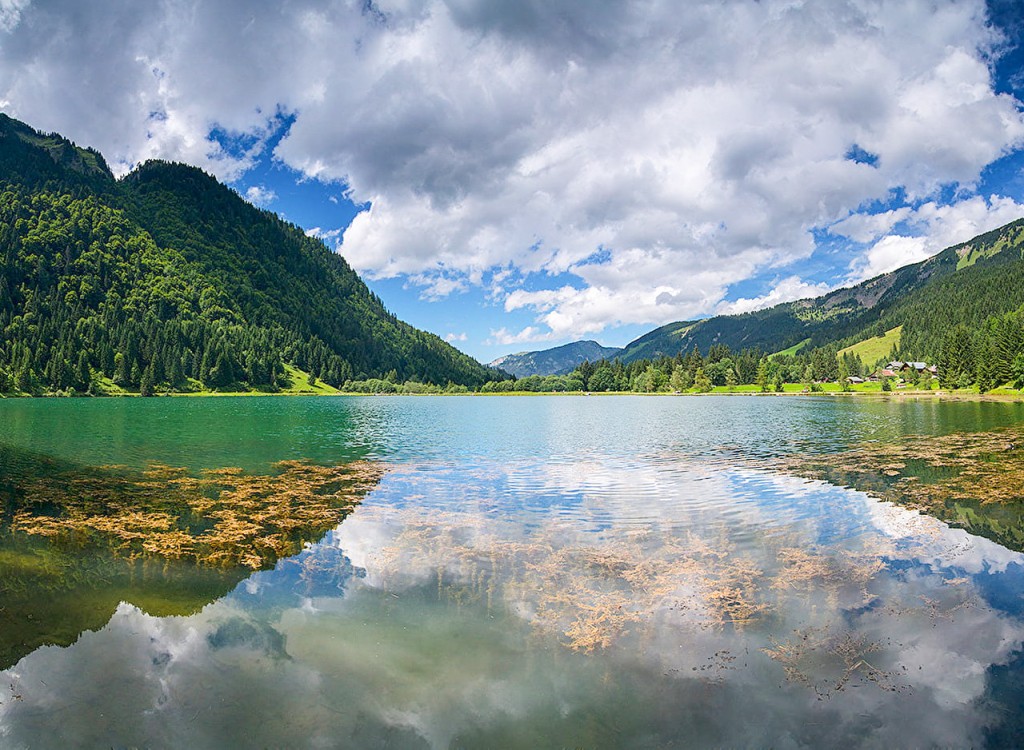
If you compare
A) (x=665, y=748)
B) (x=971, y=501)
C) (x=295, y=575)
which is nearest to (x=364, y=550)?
(x=295, y=575)

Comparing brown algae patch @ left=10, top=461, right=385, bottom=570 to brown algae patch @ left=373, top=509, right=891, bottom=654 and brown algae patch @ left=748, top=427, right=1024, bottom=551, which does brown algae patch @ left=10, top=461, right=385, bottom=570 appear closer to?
brown algae patch @ left=373, top=509, right=891, bottom=654

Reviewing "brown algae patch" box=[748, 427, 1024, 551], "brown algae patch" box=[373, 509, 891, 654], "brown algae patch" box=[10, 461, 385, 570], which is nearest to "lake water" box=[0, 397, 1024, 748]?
Result: "brown algae patch" box=[373, 509, 891, 654]

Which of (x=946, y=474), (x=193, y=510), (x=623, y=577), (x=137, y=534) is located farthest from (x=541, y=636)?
(x=946, y=474)

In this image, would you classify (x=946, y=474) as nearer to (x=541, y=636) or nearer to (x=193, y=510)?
(x=541, y=636)

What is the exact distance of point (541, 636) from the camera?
12.1 m

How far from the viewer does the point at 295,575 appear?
1622 centimetres

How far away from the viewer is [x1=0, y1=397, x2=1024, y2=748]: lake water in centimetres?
897

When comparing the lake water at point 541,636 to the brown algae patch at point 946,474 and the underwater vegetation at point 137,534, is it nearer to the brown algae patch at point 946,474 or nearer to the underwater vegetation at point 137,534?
the underwater vegetation at point 137,534

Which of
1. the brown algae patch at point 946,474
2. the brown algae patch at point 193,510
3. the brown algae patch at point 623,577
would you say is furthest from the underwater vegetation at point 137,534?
the brown algae patch at point 946,474

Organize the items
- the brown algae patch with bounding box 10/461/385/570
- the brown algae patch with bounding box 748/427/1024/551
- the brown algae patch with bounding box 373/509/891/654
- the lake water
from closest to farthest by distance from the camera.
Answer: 1. the lake water
2. the brown algae patch with bounding box 373/509/891/654
3. the brown algae patch with bounding box 10/461/385/570
4. the brown algae patch with bounding box 748/427/1024/551

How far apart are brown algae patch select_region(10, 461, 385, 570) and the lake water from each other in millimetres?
1042

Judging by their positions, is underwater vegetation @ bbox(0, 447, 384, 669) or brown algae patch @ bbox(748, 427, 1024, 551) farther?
brown algae patch @ bbox(748, 427, 1024, 551)

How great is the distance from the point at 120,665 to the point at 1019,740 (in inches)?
606

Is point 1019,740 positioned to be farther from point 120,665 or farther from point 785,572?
point 120,665
